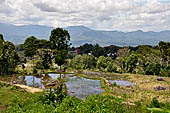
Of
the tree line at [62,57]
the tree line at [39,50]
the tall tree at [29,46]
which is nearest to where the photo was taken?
the tree line at [39,50]

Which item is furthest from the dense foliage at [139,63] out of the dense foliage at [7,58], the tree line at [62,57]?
the dense foliage at [7,58]

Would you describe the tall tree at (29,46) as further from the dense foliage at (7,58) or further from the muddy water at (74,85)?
the muddy water at (74,85)

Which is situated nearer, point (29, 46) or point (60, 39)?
point (60, 39)

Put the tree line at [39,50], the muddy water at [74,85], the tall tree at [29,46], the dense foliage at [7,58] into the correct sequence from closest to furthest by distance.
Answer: the muddy water at [74,85], the tree line at [39,50], the dense foliage at [7,58], the tall tree at [29,46]

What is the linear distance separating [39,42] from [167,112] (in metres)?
36.1

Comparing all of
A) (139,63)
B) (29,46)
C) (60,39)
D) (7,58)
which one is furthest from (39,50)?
(139,63)

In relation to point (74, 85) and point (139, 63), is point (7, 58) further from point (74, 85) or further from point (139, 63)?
point (139, 63)

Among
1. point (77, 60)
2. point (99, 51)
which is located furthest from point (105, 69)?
point (99, 51)

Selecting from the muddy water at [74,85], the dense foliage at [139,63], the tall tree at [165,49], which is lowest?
the muddy water at [74,85]

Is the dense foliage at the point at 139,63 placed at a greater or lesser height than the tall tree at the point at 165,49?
lesser

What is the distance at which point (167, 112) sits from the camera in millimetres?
1147

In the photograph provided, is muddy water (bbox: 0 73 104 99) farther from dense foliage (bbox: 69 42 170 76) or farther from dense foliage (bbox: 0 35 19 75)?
dense foliage (bbox: 69 42 170 76)

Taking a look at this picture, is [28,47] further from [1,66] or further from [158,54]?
[158,54]

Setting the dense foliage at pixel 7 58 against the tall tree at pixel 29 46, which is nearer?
the dense foliage at pixel 7 58
